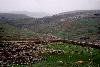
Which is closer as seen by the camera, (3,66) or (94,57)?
(3,66)

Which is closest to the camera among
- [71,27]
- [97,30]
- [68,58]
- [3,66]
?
[3,66]

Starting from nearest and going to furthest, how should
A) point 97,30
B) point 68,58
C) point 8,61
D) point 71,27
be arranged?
point 8,61 → point 68,58 → point 97,30 → point 71,27

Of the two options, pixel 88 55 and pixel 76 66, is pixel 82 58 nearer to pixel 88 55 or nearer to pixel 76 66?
pixel 88 55

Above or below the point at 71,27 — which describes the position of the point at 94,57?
above

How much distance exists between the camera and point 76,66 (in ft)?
106

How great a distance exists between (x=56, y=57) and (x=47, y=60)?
10.6 feet

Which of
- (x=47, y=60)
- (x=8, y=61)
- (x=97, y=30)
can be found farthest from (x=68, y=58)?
(x=97, y=30)

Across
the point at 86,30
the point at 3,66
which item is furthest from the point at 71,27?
the point at 3,66

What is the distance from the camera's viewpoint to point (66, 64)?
33.7 metres

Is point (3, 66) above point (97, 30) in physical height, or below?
above

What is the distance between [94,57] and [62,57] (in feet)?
18.0

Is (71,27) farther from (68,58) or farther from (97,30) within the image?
(68,58)

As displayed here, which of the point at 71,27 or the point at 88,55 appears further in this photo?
the point at 71,27

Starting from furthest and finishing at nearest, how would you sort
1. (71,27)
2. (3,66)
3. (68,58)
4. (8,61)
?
(71,27)
(68,58)
(8,61)
(3,66)
